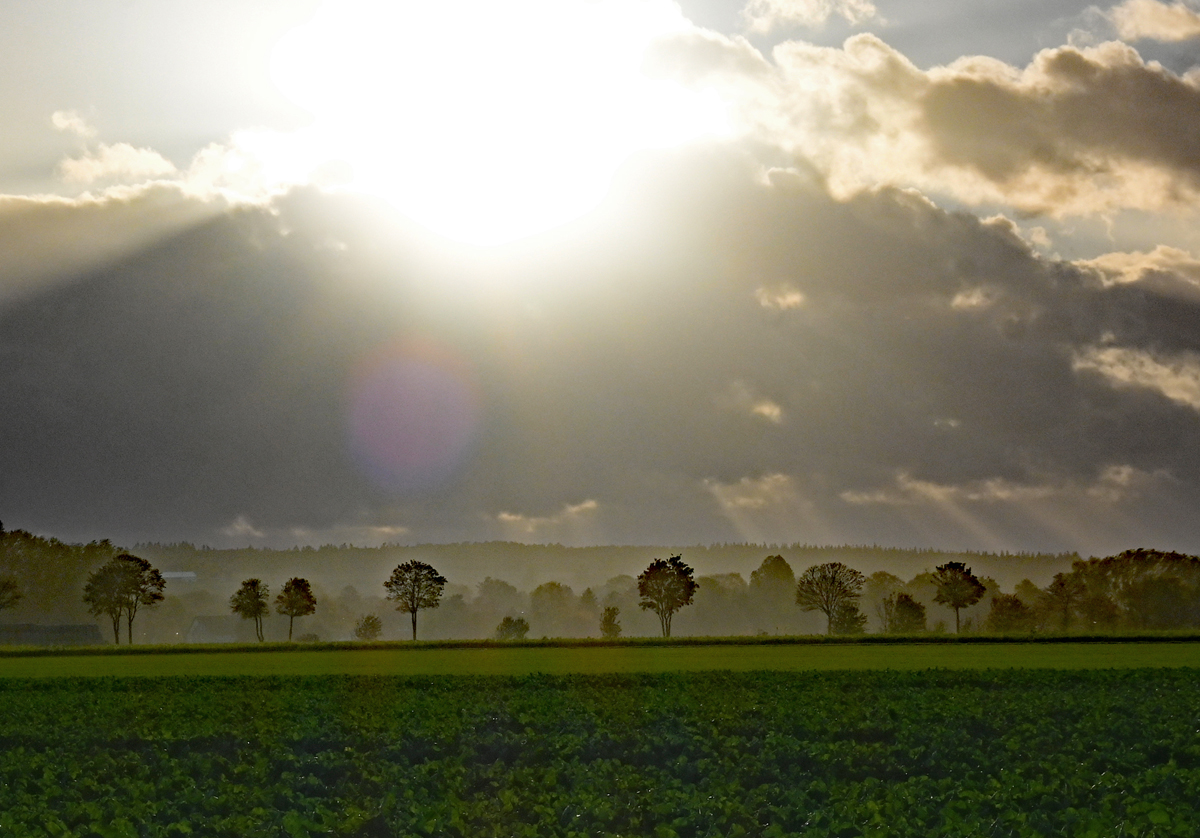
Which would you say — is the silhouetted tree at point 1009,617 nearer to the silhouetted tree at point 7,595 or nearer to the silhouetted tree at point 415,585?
the silhouetted tree at point 415,585

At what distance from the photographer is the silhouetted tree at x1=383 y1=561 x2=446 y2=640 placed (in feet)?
566

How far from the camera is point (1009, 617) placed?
165 meters

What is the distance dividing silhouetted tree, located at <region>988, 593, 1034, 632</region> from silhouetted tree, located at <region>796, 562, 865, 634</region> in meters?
19.2

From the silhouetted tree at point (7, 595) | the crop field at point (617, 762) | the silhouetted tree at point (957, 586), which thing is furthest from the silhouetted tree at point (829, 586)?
the crop field at point (617, 762)

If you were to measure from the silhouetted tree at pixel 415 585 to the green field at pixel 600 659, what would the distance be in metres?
71.1

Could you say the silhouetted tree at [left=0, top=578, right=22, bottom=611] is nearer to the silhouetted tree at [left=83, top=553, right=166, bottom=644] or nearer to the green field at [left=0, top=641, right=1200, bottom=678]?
the silhouetted tree at [left=83, top=553, right=166, bottom=644]

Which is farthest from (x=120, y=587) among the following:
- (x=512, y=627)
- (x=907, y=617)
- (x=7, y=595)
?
(x=907, y=617)

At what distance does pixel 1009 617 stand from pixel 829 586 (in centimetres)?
2542

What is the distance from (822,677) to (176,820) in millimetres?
34410

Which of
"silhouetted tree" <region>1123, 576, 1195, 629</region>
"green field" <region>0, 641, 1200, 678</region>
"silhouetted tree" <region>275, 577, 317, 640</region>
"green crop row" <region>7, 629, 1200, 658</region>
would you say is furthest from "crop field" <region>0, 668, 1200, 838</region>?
"silhouetted tree" <region>275, 577, 317, 640</region>

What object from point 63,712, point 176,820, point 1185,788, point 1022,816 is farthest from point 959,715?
point 63,712

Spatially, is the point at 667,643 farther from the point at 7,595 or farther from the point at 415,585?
the point at 7,595

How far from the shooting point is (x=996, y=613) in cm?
16688

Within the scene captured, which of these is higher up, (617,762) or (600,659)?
(617,762)
